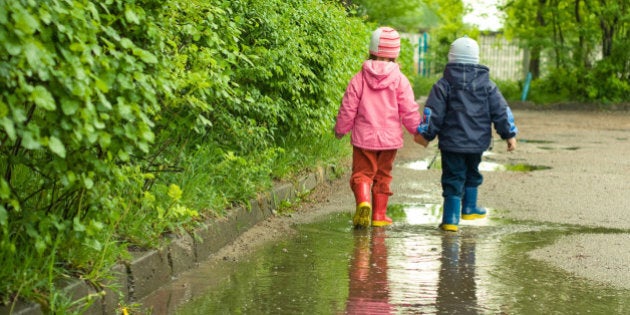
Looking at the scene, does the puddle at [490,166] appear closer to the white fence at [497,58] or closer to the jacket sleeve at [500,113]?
the jacket sleeve at [500,113]

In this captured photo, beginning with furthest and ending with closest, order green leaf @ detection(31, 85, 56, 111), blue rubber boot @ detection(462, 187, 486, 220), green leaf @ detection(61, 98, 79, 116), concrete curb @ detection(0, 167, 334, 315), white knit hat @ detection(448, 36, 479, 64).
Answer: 1. blue rubber boot @ detection(462, 187, 486, 220)
2. white knit hat @ detection(448, 36, 479, 64)
3. concrete curb @ detection(0, 167, 334, 315)
4. green leaf @ detection(61, 98, 79, 116)
5. green leaf @ detection(31, 85, 56, 111)

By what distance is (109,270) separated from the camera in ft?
16.8

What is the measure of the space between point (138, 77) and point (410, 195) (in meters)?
5.88

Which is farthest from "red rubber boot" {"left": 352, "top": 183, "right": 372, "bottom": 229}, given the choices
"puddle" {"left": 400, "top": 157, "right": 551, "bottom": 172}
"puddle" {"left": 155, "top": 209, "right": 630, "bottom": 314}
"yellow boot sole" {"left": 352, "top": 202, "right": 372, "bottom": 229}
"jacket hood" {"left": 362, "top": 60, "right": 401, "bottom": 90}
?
"puddle" {"left": 400, "top": 157, "right": 551, "bottom": 172}

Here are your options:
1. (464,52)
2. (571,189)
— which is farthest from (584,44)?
(464,52)

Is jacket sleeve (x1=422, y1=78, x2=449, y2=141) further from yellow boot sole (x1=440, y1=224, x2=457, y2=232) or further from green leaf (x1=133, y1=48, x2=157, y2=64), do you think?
green leaf (x1=133, y1=48, x2=157, y2=64)

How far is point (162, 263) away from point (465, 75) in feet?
10.8

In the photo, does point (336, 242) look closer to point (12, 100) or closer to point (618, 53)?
point (12, 100)

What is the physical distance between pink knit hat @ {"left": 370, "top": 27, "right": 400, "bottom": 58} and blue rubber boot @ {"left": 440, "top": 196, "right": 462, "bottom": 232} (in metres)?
1.28

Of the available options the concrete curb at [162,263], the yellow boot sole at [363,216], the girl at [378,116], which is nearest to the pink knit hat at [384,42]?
the girl at [378,116]

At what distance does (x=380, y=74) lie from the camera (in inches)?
326

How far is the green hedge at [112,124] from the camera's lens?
3875 millimetres

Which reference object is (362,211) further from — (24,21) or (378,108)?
(24,21)

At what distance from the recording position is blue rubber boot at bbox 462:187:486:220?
8445 mm
